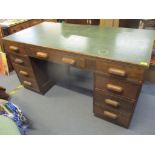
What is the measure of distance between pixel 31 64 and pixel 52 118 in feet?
2.03

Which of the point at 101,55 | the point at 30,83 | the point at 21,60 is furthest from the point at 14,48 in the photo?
the point at 101,55

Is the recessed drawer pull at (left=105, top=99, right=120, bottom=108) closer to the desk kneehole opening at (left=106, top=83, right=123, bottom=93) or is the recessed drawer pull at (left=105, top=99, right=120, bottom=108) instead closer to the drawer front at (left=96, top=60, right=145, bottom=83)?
the desk kneehole opening at (left=106, top=83, right=123, bottom=93)

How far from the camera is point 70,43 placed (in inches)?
52.4

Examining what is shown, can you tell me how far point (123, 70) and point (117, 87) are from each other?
0.57 feet

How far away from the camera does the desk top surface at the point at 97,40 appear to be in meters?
1.11

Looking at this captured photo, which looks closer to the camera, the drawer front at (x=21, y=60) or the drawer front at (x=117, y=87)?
the drawer front at (x=117, y=87)

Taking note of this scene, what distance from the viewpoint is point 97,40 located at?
135 centimetres

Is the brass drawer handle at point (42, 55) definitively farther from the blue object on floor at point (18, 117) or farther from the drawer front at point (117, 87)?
the blue object on floor at point (18, 117)

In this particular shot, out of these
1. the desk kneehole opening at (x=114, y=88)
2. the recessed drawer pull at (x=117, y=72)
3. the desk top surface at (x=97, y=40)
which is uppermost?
the desk top surface at (x=97, y=40)

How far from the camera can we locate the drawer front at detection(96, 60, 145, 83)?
102cm

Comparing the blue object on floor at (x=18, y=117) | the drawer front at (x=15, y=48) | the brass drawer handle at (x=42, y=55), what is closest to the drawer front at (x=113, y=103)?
the brass drawer handle at (x=42, y=55)

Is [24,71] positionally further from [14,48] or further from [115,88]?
[115,88]
